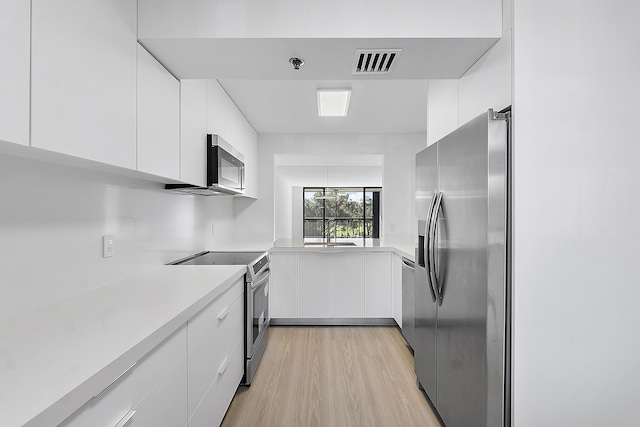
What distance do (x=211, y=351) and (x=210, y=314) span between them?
0.19 meters

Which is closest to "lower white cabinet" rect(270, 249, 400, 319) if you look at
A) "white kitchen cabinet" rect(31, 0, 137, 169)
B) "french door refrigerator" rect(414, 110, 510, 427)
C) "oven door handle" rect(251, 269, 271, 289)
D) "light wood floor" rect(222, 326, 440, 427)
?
"light wood floor" rect(222, 326, 440, 427)

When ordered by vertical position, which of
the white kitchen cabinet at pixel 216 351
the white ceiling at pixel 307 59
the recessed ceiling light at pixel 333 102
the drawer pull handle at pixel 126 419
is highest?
the recessed ceiling light at pixel 333 102

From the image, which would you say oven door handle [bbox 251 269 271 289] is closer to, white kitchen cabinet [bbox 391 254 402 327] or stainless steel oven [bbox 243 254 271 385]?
stainless steel oven [bbox 243 254 271 385]

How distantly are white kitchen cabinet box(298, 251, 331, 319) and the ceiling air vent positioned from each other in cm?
213

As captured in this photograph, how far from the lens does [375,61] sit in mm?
1635

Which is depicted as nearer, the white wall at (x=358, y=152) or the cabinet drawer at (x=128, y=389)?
the cabinet drawer at (x=128, y=389)

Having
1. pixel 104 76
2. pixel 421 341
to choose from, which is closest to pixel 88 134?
pixel 104 76

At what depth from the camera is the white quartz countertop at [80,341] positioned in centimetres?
65

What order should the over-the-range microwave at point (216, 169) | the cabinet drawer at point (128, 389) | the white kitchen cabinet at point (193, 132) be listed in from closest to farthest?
the cabinet drawer at point (128, 389)
the white kitchen cabinet at point (193, 132)
the over-the-range microwave at point (216, 169)

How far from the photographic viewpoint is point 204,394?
4.94 ft

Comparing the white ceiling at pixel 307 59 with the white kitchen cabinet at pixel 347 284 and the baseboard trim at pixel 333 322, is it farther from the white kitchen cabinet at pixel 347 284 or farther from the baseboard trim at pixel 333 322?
the baseboard trim at pixel 333 322

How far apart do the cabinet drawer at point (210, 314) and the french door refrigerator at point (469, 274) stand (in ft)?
3.77

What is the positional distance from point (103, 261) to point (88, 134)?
743 millimetres

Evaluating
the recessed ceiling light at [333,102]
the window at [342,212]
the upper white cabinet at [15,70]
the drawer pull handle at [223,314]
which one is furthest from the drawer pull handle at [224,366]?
the window at [342,212]
